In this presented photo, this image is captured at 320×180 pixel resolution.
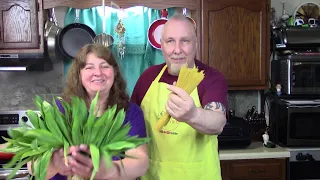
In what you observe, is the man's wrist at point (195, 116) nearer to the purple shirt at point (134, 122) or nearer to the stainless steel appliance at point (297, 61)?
the purple shirt at point (134, 122)

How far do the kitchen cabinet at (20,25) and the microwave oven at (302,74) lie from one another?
201cm

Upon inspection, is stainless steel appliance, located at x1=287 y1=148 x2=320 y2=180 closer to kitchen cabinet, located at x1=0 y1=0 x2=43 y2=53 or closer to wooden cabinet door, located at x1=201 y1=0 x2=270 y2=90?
wooden cabinet door, located at x1=201 y1=0 x2=270 y2=90

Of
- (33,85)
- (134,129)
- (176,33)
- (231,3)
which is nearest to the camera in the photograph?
(134,129)

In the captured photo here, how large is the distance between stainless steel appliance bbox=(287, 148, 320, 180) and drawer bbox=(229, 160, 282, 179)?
10 cm

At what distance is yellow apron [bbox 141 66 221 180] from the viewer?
1599mm

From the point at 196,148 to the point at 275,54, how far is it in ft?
6.38

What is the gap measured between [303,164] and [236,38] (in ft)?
3.67

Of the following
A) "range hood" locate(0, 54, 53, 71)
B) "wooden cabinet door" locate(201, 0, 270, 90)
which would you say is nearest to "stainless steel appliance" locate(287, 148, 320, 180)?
"wooden cabinet door" locate(201, 0, 270, 90)

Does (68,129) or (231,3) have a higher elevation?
(231,3)

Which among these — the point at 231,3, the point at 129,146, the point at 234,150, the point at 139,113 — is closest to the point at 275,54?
the point at 231,3

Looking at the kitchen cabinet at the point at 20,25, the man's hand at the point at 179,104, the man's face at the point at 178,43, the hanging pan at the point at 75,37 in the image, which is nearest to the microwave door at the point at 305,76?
the man's face at the point at 178,43

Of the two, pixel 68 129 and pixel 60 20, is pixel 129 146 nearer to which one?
pixel 68 129

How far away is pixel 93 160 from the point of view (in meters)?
0.93

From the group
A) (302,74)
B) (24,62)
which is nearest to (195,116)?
(302,74)
